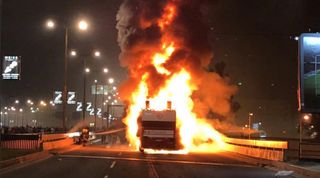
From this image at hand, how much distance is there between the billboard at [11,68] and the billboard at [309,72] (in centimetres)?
1667

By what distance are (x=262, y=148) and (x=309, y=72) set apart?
6.35 m

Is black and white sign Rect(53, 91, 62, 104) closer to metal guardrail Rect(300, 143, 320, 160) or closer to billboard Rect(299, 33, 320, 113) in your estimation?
billboard Rect(299, 33, 320, 113)

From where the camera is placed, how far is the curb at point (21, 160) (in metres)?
24.2

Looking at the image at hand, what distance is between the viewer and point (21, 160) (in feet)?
90.6

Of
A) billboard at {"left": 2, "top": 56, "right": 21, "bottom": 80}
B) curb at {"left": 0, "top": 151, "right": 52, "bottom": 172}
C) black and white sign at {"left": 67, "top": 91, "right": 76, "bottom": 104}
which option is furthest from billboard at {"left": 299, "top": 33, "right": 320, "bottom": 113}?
black and white sign at {"left": 67, "top": 91, "right": 76, "bottom": 104}

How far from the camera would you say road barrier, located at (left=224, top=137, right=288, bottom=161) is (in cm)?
3081

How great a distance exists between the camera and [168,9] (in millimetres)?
55875

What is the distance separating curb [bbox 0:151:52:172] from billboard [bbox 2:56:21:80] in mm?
4682

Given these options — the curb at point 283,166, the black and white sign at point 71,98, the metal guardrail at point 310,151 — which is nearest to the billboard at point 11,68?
the curb at point 283,166

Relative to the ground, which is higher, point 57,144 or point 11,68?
point 11,68

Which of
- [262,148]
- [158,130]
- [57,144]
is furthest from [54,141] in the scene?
[262,148]

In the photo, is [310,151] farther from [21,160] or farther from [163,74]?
[163,74]

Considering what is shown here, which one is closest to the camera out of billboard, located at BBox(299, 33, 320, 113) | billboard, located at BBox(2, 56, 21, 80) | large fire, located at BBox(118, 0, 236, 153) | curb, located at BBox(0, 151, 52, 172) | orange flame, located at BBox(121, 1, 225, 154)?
curb, located at BBox(0, 151, 52, 172)

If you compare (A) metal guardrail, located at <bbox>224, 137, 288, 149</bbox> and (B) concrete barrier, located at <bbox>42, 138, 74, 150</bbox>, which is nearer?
(A) metal guardrail, located at <bbox>224, 137, 288, 149</bbox>
